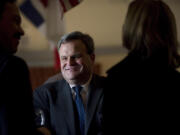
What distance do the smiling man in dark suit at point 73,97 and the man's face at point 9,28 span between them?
55cm

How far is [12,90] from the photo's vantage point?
859 millimetres

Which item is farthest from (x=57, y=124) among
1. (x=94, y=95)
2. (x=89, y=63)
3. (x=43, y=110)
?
(x=89, y=63)

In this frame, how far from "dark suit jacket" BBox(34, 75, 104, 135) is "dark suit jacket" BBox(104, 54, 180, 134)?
463 mm

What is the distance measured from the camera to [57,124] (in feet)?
4.94

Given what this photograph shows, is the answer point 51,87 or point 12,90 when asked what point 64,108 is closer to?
point 51,87

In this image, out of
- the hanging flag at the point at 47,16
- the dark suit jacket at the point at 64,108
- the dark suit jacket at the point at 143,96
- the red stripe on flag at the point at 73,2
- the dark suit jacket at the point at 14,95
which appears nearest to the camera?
the dark suit jacket at the point at 14,95

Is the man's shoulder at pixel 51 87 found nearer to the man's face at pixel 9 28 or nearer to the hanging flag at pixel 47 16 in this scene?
the man's face at pixel 9 28

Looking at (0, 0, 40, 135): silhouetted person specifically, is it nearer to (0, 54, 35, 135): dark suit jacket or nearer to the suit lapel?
(0, 54, 35, 135): dark suit jacket

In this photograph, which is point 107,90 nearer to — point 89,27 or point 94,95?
point 94,95

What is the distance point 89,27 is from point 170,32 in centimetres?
347

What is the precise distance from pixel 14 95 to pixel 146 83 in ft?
1.58

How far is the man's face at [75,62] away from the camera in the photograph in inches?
64.3

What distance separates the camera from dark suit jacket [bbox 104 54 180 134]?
3.37 feet

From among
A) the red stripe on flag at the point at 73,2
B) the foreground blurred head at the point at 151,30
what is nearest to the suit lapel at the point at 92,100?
the foreground blurred head at the point at 151,30
